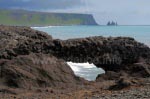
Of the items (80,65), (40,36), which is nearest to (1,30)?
(40,36)

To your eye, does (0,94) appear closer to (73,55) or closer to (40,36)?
(73,55)

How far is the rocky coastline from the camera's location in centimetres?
2195

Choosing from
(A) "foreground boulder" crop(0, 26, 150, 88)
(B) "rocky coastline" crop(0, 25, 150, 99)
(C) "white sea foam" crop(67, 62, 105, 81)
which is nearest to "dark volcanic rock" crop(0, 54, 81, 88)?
(B) "rocky coastline" crop(0, 25, 150, 99)

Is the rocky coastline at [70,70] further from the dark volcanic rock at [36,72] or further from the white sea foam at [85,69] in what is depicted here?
the white sea foam at [85,69]

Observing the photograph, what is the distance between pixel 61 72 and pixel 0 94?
4016 millimetres

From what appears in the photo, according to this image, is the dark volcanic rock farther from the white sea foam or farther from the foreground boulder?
the white sea foam

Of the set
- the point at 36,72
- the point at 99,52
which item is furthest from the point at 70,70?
the point at 99,52

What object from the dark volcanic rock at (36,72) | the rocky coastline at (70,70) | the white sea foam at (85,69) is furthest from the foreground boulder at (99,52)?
the dark volcanic rock at (36,72)

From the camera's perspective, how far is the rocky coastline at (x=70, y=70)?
72.0ft

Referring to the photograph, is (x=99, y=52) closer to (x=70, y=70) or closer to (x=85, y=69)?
(x=85, y=69)

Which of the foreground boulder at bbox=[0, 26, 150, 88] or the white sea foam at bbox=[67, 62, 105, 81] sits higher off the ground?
the foreground boulder at bbox=[0, 26, 150, 88]

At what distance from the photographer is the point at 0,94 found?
71.2 ft

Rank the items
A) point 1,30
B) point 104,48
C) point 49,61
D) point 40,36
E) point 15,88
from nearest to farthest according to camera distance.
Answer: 1. point 15,88
2. point 49,61
3. point 104,48
4. point 40,36
5. point 1,30

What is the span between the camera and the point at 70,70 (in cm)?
2497
